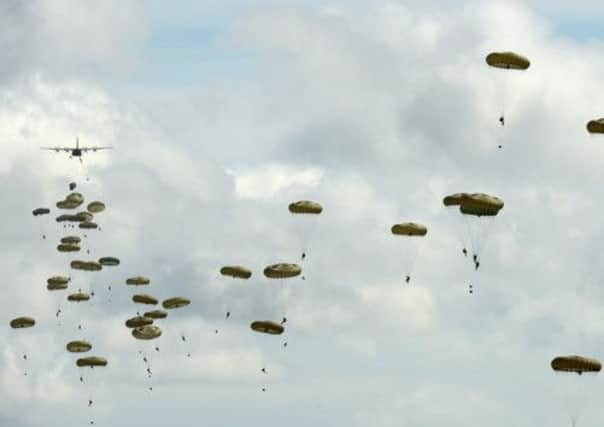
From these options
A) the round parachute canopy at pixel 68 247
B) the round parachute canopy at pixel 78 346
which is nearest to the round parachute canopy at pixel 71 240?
the round parachute canopy at pixel 68 247

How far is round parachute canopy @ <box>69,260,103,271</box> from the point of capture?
18438 centimetres

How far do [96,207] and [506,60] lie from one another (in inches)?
3405

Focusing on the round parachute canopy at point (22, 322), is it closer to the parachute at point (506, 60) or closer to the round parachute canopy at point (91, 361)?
the round parachute canopy at point (91, 361)

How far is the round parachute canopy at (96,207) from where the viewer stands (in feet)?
641

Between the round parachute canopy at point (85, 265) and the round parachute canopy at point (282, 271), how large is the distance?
45297 mm

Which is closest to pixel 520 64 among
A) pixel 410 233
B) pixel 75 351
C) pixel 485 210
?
pixel 485 210

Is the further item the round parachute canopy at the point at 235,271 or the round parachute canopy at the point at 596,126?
the round parachute canopy at the point at 235,271

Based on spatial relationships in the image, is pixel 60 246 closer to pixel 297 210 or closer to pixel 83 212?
pixel 83 212

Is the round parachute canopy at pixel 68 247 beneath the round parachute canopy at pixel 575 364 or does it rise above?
above

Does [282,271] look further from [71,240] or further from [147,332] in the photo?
[71,240]

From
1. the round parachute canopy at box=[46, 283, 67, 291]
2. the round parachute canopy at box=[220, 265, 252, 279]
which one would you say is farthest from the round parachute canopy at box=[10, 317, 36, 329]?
the round parachute canopy at box=[220, 265, 252, 279]

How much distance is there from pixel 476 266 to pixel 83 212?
90.9 m

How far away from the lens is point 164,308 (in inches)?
6767

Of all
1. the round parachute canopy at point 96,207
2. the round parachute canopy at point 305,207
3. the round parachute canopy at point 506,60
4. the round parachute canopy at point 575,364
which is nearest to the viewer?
the round parachute canopy at point 575,364
